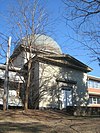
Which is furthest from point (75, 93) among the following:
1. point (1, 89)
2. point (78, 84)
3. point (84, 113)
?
point (1, 89)

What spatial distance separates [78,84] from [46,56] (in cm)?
710

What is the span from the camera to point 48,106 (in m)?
28.4

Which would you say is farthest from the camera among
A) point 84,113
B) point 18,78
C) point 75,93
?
point 75,93

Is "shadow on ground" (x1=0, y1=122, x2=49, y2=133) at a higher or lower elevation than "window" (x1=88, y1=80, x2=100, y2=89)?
lower

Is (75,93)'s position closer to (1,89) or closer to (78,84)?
(78,84)

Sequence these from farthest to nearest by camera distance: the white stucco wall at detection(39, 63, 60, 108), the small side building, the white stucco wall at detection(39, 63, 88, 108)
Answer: the small side building < the white stucco wall at detection(39, 63, 88, 108) < the white stucco wall at detection(39, 63, 60, 108)

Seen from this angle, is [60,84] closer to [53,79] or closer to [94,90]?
[53,79]

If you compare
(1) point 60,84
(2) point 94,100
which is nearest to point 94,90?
(2) point 94,100

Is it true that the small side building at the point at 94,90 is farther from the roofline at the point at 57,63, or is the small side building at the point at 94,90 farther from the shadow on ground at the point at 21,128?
the shadow on ground at the point at 21,128

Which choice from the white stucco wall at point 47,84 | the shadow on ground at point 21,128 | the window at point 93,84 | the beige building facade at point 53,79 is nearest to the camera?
the shadow on ground at point 21,128

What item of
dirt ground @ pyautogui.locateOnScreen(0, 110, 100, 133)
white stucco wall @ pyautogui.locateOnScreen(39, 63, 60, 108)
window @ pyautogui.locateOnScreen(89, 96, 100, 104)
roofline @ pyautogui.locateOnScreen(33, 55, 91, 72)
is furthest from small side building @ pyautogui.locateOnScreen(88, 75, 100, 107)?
dirt ground @ pyautogui.locateOnScreen(0, 110, 100, 133)

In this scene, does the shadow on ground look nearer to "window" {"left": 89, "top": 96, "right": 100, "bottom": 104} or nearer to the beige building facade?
the beige building facade

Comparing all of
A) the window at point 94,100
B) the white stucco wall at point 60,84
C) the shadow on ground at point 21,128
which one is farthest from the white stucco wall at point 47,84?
the window at point 94,100

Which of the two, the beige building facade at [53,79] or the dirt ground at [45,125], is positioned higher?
the beige building facade at [53,79]
